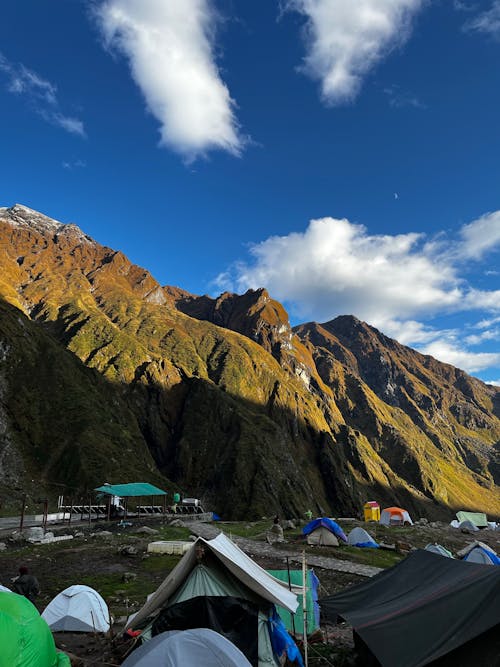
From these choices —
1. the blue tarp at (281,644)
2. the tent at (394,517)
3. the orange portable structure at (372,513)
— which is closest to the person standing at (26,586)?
the blue tarp at (281,644)

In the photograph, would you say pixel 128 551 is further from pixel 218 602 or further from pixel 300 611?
pixel 218 602

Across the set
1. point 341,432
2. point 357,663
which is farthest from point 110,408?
point 341,432

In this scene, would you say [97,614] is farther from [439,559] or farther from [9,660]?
[439,559]

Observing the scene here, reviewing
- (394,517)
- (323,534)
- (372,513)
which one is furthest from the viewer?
(372,513)

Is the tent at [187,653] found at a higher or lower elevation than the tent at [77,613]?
higher

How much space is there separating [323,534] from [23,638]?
27133mm

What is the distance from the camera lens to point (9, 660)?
27.7 ft

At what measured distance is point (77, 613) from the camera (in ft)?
47.4

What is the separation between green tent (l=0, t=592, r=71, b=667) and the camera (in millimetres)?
8547

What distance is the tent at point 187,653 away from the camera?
782cm

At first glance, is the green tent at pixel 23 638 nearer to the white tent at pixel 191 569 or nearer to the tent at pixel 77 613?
the white tent at pixel 191 569

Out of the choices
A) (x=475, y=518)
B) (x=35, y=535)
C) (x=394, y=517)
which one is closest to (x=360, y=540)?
(x=35, y=535)

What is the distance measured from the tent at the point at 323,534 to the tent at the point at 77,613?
20.8 meters

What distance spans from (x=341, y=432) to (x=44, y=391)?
429 feet
